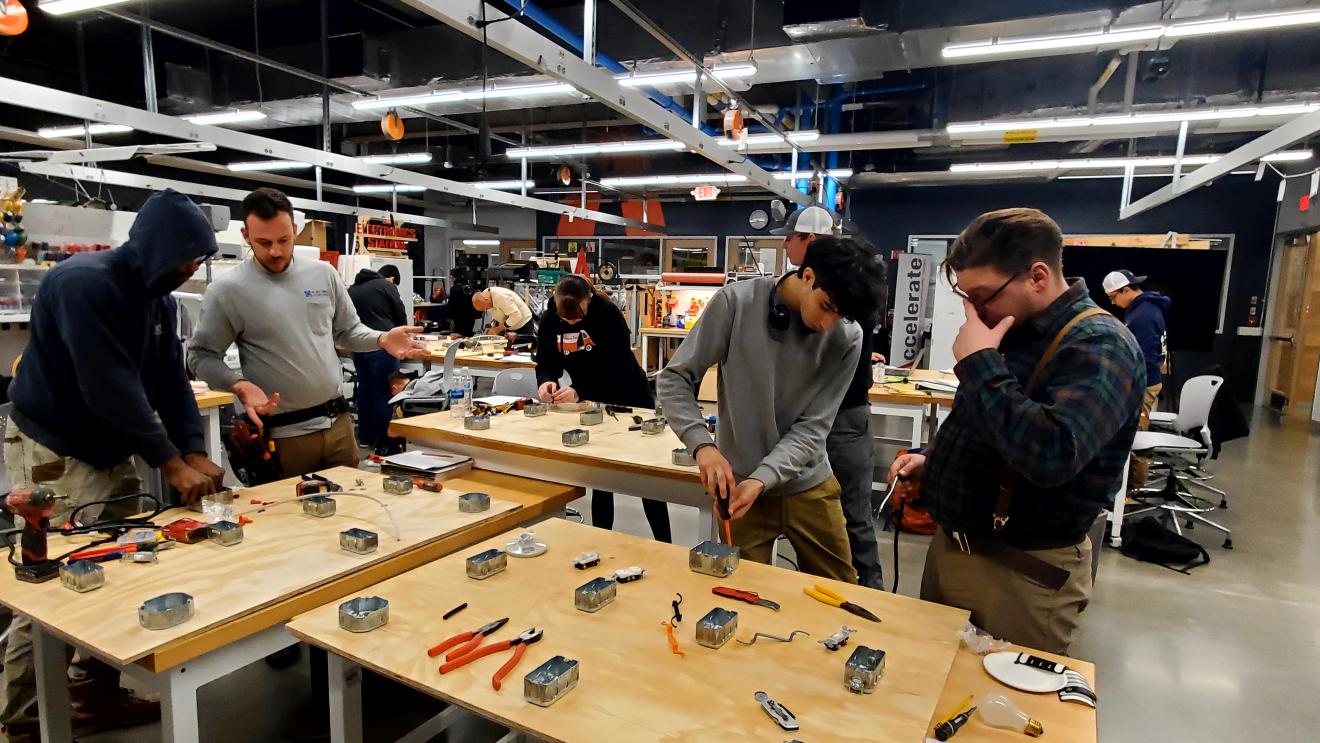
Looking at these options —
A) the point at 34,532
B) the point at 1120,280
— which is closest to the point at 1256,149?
the point at 1120,280

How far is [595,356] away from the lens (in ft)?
10.7

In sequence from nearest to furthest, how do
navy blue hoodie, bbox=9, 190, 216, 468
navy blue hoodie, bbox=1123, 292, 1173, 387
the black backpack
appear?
navy blue hoodie, bbox=9, 190, 216, 468 < the black backpack < navy blue hoodie, bbox=1123, 292, 1173, 387

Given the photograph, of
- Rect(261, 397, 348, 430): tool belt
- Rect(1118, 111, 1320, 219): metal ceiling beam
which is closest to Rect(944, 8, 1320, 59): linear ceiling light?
Rect(1118, 111, 1320, 219): metal ceiling beam

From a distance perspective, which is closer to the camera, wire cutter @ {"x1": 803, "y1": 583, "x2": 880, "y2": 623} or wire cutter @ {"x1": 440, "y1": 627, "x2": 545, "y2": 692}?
wire cutter @ {"x1": 440, "y1": 627, "x2": 545, "y2": 692}

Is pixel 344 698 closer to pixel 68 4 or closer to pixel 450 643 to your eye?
pixel 450 643

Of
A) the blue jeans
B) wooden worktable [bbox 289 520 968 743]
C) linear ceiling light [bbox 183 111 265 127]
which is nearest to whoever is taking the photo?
wooden worktable [bbox 289 520 968 743]

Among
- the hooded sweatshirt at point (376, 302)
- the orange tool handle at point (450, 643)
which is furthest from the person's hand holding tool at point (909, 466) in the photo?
the hooded sweatshirt at point (376, 302)

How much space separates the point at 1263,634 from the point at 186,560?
3.94m

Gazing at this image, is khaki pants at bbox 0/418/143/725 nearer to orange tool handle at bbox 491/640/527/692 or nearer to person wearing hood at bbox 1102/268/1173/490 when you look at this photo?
orange tool handle at bbox 491/640/527/692

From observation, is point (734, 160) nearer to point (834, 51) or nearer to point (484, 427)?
point (834, 51)

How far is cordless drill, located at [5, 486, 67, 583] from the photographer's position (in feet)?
4.42

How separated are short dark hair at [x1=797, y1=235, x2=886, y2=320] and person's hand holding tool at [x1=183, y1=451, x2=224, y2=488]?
5.49 ft

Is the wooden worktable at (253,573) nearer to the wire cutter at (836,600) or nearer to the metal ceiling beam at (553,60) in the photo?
the wire cutter at (836,600)

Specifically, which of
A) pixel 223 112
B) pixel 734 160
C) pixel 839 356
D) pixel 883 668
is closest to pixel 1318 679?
pixel 839 356
